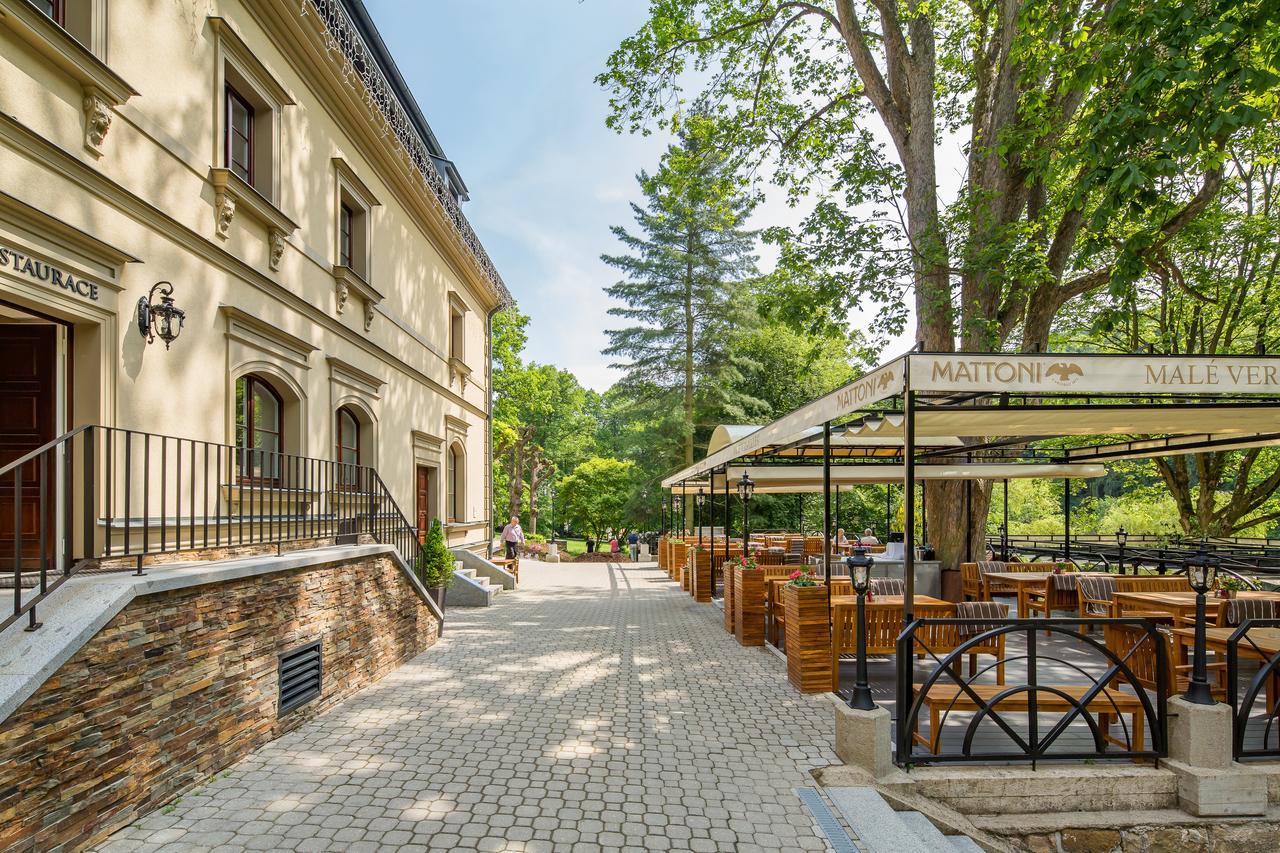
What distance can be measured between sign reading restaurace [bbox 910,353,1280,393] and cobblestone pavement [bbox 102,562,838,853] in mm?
2936

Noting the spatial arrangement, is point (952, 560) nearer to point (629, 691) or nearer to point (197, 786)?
point (629, 691)

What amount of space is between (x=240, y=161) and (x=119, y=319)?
9.94ft

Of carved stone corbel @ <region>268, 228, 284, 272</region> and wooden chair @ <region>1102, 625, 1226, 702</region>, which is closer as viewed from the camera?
wooden chair @ <region>1102, 625, 1226, 702</region>

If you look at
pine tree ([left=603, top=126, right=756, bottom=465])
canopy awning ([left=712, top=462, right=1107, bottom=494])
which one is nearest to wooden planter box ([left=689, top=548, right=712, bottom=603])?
canopy awning ([left=712, top=462, right=1107, bottom=494])

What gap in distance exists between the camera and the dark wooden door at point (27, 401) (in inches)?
212

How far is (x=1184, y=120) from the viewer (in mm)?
7285

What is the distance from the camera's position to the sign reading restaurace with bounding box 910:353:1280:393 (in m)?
4.48

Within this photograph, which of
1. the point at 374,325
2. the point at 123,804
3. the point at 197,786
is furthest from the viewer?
the point at 374,325

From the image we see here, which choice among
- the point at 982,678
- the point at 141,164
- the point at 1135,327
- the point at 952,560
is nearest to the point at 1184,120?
the point at 982,678

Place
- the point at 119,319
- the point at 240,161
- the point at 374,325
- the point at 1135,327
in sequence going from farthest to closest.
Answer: the point at 1135,327 < the point at 374,325 < the point at 240,161 < the point at 119,319

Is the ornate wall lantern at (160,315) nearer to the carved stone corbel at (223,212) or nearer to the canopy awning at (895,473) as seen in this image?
the carved stone corbel at (223,212)

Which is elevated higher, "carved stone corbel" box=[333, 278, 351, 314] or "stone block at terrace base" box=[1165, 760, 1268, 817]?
"carved stone corbel" box=[333, 278, 351, 314]

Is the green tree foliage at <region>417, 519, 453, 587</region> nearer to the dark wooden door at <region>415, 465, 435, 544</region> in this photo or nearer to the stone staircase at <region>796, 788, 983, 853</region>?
the dark wooden door at <region>415, 465, 435, 544</region>

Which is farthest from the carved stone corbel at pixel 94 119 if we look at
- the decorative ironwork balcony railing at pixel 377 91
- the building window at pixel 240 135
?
the decorative ironwork balcony railing at pixel 377 91
